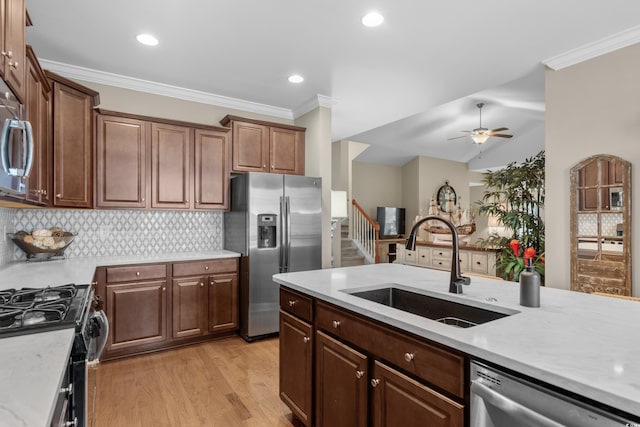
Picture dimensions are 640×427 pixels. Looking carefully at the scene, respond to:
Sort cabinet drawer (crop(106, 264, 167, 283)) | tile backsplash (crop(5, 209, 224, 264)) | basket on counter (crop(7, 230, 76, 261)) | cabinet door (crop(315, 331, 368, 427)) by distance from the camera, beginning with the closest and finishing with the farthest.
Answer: cabinet door (crop(315, 331, 368, 427)) < basket on counter (crop(7, 230, 76, 261)) < cabinet drawer (crop(106, 264, 167, 283)) < tile backsplash (crop(5, 209, 224, 264))

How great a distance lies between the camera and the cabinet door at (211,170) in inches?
153

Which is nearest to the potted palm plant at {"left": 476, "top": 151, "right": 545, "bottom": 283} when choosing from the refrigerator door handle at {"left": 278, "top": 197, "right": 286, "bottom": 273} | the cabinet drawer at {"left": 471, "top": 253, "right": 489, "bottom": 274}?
the cabinet drawer at {"left": 471, "top": 253, "right": 489, "bottom": 274}

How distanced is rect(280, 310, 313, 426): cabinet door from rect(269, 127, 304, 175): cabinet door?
7.88 ft

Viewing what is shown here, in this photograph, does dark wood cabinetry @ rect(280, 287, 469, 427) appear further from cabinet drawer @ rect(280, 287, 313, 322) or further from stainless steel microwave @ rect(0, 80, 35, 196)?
stainless steel microwave @ rect(0, 80, 35, 196)

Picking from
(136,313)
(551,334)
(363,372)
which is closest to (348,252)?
(136,313)

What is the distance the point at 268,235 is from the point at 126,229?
1543 mm

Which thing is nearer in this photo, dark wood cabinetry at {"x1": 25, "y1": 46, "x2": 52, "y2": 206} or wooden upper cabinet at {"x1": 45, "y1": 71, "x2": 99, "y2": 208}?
dark wood cabinetry at {"x1": 25, "y1": 46, "x2": 52, "y2": 206}

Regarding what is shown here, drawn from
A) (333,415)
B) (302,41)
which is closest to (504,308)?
(333,415)

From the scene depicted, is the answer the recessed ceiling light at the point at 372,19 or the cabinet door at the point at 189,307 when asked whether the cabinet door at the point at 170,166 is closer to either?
the cabinet door at the point at 189,307

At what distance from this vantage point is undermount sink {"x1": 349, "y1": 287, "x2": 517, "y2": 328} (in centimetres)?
164

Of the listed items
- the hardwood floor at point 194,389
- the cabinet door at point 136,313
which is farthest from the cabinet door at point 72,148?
the hardwood floor at point 194,389

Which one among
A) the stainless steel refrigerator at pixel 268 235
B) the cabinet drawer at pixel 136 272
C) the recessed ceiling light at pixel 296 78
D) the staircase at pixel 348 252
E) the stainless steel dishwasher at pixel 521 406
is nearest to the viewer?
the stainless steel dishwasher at pixel 521 406

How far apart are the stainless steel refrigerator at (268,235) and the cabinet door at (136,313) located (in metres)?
0.82

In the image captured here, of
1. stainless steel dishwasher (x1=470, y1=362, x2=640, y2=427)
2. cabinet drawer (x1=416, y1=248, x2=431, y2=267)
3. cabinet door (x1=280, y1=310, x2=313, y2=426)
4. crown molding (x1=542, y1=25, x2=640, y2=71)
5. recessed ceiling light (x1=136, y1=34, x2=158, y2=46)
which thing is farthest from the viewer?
cabinet drawer (x1=416, y1=248, x2=431, y2=267)
